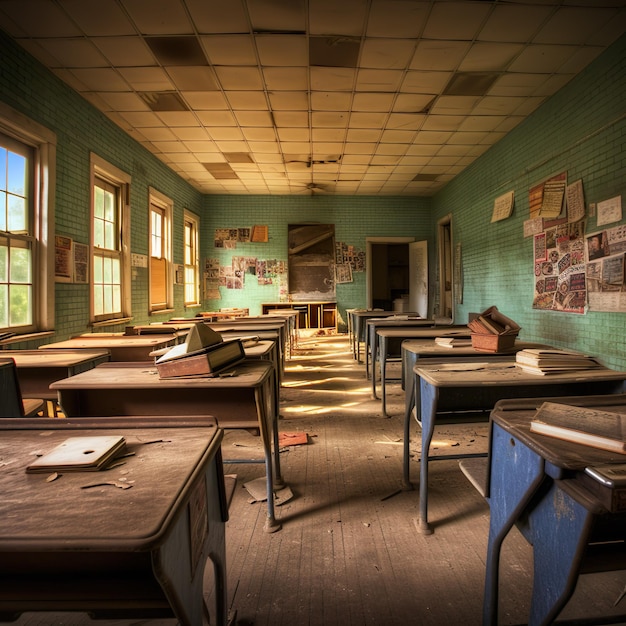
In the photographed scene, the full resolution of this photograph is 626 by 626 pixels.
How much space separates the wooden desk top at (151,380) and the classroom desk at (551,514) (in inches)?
39.5

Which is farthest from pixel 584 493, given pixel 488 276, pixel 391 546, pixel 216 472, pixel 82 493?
pixel 488 276

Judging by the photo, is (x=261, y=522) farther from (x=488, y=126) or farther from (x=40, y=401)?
(x=488, y=126)

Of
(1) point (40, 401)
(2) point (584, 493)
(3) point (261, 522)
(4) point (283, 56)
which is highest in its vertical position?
(4) point (283, 56)

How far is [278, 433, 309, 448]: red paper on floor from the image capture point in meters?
3.11

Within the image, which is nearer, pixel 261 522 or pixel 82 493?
pixel 82 493

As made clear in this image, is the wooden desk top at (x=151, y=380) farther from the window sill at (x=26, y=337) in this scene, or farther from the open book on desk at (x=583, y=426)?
the window sill at (x=26, y=337)

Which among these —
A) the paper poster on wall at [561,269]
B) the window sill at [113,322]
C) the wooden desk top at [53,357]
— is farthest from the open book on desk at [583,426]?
the window sill at [113,322]

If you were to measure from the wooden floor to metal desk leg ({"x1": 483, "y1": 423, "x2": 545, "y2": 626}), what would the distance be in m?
0.20

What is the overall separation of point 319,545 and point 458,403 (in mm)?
1004

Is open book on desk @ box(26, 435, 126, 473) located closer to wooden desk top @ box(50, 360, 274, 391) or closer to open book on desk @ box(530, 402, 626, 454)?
wooden desk top @ box(50, 360, 274, 391)

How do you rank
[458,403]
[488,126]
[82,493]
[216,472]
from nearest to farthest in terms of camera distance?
[82,493] → [216,472] → [458,403] → [488,126]

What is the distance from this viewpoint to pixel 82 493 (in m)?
0.82

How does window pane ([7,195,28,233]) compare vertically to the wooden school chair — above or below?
above

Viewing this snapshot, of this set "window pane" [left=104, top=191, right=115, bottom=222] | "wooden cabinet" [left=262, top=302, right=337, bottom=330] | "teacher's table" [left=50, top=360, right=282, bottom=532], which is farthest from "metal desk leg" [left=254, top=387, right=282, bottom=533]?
"wooden cabinet" [left=262, top=302, right=337, bottom=330]
